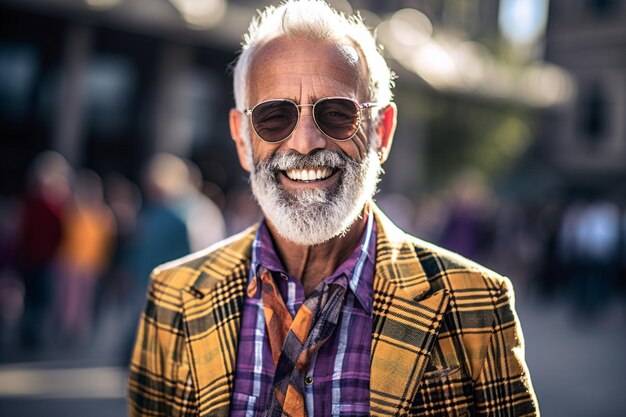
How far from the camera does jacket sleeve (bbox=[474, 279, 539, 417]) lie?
73.5 inches

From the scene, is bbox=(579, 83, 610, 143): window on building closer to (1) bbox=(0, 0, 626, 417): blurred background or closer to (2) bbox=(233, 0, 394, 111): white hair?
(1) bbox=(0, 0, 626, 417): blurred background

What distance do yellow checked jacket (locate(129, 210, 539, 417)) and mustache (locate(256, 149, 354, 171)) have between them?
0.27 meters

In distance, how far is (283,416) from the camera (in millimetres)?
1857

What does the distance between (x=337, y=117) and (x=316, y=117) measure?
64 mm

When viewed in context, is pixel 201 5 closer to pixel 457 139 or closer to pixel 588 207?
pixel 588 207

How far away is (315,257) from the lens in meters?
2.18

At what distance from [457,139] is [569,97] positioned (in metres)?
6.95

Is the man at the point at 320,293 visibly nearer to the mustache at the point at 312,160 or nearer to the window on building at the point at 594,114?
the mustache at the point at 312,160

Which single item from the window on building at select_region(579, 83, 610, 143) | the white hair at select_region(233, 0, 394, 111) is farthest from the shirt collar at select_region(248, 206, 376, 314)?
the window on building at select_region(579, 83, 610, 143)

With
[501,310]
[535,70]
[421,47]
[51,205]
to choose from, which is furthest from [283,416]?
[535,70]

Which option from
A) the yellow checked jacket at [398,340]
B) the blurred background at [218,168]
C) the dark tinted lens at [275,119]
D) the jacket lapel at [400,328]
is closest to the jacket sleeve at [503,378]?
the yellow checked jacket at [398,340]

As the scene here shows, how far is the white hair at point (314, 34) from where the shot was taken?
81.7 inches

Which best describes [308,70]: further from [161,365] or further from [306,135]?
[161,365]

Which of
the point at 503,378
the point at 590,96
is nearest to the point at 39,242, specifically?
the point at 503,378
